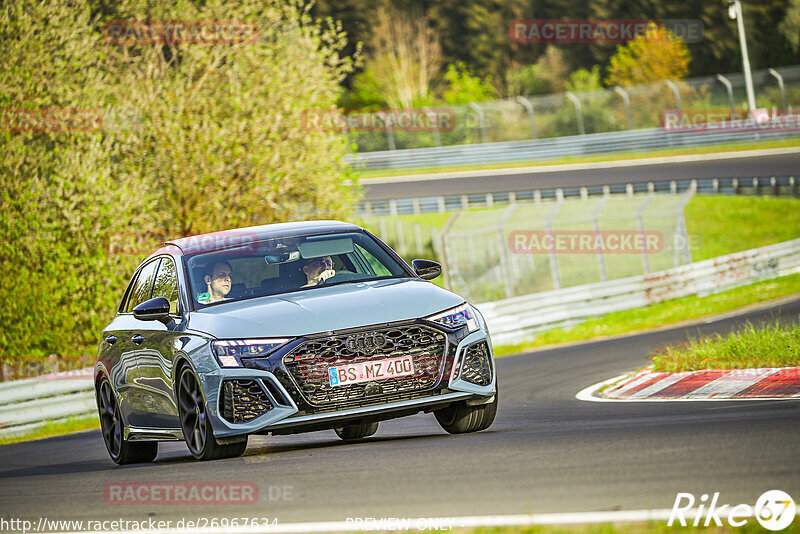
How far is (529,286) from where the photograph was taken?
32.7 m

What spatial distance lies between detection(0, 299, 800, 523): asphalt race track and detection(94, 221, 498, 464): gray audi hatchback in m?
0.30

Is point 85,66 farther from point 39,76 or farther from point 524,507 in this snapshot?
point 524,507

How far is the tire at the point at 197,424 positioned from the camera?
8508 millimetres

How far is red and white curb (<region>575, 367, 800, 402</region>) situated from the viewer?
34.1 ft

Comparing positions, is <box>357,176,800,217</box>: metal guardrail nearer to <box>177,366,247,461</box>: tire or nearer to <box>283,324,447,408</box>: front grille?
<box>177,366,247,461</box>: tire

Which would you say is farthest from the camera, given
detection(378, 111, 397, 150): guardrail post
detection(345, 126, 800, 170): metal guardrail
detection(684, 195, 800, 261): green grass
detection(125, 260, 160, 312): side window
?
detection(378, 111, 397, 150): guardrail post

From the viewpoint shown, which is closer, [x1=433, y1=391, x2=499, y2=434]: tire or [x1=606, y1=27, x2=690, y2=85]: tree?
[x1=433, y1=391, x2=499, y2=434]: tire

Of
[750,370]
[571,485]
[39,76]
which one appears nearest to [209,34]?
[39,76]

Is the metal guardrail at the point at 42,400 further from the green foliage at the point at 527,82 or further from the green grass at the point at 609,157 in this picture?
the green foliage at the point at 527,82

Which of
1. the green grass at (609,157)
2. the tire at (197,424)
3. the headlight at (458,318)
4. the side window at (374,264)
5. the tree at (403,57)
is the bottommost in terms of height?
the green grass at (609,157)

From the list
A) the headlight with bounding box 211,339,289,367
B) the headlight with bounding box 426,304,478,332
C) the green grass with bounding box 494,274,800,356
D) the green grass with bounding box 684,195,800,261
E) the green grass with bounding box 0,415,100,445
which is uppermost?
the headlight with bounding box 211,339,289,367

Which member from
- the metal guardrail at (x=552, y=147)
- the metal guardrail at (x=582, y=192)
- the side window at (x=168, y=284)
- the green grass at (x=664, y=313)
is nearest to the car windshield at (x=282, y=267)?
the side window at (x=168, y=284)

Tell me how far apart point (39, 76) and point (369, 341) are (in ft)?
58.7

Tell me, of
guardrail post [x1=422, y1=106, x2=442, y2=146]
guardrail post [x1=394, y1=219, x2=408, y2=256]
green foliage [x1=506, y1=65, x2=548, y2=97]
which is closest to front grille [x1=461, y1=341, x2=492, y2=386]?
guardrail post [x1=394, y1=219, x2=408, y2=256]
